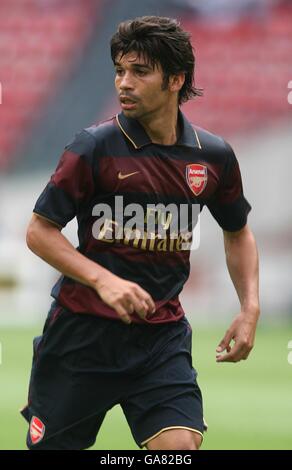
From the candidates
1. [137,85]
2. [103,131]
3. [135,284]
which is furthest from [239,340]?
[137,85]

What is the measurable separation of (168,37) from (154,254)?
3.15 ft

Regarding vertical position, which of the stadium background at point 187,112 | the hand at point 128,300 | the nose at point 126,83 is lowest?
the hand at point 128,300

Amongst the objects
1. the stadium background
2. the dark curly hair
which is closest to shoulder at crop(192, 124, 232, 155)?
the dark curly hair

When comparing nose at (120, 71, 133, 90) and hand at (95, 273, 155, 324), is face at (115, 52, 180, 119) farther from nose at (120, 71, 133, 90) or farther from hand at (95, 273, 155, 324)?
hand at (95, 273, 155, 324)

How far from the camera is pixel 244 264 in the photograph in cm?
538

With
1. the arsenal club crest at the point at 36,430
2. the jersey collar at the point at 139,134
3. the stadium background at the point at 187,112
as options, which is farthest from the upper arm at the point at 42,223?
the stadium background at the point at 187,112

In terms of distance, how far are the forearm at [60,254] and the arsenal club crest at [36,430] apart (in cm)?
78

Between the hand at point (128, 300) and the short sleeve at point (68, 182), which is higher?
the short sleeve at point (68, 182)

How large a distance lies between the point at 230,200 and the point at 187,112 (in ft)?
52.1

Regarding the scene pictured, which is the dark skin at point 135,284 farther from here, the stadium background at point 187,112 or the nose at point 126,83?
the stadium background at point 187,112

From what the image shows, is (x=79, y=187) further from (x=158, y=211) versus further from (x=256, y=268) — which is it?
(x=256, y=268)

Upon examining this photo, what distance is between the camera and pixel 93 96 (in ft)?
69.5

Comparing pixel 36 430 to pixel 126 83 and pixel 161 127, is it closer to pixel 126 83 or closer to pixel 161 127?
pixel 161 127

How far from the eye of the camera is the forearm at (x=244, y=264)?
529cm
